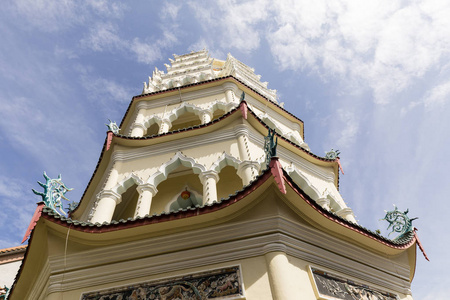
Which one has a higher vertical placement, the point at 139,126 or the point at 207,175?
the point at 139,126

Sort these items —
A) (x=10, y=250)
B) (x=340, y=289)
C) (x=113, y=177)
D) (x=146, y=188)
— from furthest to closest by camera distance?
(x=10, y=250) < (x=113, y=177) < (x=146, y=188) < (x=340, y=289)

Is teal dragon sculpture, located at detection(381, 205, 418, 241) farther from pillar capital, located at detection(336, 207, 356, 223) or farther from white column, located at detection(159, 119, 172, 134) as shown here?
white column, located at detection(159, 119, 172, 134)

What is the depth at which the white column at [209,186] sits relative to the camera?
8.66m

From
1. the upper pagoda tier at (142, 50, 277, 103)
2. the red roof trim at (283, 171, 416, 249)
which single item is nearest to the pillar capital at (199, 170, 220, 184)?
the red roof trim at (283, 171, 416, 249)

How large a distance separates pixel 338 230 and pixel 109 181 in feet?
21.0

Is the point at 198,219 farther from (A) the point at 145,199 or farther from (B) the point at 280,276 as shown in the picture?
(A) the point at 145,199

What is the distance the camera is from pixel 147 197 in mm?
9148

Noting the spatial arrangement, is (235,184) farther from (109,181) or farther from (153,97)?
(153,97)

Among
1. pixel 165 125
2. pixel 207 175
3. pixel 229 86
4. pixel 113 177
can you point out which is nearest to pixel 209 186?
pixel 207 175

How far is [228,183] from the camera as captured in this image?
10.4m

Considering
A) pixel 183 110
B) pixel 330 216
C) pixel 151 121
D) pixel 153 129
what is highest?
pixel 153 129

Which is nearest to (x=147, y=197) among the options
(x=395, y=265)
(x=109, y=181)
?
(x=109, y=181)

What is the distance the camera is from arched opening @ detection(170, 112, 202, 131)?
47.0 feet

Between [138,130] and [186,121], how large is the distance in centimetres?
231
